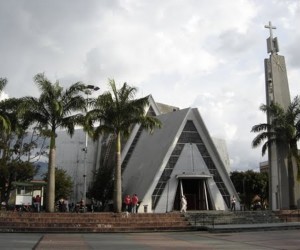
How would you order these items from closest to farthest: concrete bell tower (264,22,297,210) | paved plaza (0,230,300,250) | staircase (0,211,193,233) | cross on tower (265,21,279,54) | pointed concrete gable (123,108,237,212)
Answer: paved plaza (0,230,300,250) < staircase (0,211,193,233) < concrete bell tower (264,22,297,210) < pointed concrete gable (123,108,237,212) < cross on tower (265,21,279,54)

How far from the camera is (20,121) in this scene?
27.9 meters

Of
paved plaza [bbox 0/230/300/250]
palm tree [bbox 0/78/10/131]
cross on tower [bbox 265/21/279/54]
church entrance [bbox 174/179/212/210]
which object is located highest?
cross on tower [bbox 265/21/279/54]

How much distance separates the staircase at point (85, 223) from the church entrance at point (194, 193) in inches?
544

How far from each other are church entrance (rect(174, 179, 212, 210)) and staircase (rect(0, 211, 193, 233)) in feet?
45.3

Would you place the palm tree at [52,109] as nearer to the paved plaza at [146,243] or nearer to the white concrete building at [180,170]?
the paved plaza at [146,243]

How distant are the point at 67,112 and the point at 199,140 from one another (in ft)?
57.7

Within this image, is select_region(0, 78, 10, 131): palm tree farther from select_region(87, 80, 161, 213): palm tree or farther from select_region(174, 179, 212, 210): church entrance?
select_region(174, 179, 212, 210): church entrance

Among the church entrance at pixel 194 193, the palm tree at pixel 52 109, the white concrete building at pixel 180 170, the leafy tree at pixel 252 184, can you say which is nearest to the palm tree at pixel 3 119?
the palm tree at pixel 52 109

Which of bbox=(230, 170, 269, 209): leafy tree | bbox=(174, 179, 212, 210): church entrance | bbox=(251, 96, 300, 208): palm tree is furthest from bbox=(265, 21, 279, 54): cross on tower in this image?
bbox=(230, 170, 269, 209): leafy tree

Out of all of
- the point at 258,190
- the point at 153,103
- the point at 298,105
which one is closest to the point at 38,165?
the point at 153,103

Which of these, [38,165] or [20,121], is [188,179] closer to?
[38,165]

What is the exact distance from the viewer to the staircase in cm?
2255

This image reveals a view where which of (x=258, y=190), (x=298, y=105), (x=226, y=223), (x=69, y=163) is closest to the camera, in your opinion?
(x=226, y=223)

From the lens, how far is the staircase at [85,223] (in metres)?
22.6
